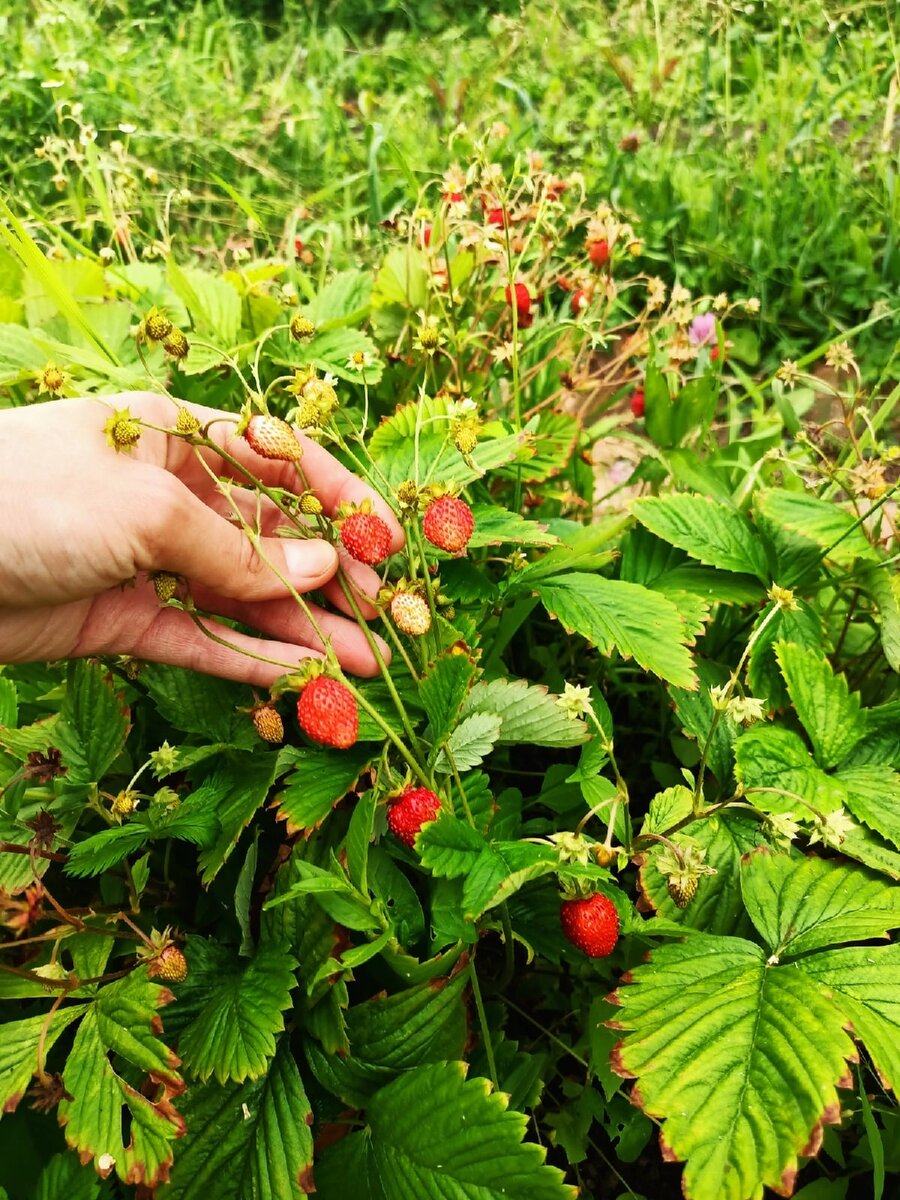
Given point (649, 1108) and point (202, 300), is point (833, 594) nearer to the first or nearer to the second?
point (649, 1108)

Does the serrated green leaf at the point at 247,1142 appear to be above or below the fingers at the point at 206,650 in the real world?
below

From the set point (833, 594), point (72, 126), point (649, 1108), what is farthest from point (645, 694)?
point (72, 126)

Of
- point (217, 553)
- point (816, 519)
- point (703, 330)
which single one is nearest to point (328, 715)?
point (217, 553)

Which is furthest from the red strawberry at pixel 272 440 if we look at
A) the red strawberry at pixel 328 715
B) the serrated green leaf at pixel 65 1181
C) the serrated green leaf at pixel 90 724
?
the serrated green leaf at pixel 65 1181

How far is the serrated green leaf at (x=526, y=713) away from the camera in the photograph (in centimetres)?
90

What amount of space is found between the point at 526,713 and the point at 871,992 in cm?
39

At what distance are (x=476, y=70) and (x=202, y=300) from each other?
260 centimetres

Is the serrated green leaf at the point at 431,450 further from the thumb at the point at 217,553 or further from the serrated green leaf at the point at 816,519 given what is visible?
the serrated green leaf at the point at 816,519

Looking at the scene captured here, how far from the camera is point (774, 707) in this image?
3.44ft

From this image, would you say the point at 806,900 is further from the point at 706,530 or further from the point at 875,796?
the point at 706,530

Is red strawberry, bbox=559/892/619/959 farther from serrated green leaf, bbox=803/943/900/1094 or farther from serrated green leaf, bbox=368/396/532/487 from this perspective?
serrated green leaf, bbox=368/396/532/487

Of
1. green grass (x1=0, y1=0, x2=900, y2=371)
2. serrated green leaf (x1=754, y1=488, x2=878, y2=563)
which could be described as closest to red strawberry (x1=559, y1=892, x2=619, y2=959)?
serrated green leaf (x1=754, y1=488, x2=878, y2=563)

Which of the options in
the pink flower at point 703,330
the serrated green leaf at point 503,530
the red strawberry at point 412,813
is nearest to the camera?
the red strawberry at point 412,813

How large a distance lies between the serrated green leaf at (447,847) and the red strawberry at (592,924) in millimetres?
96
